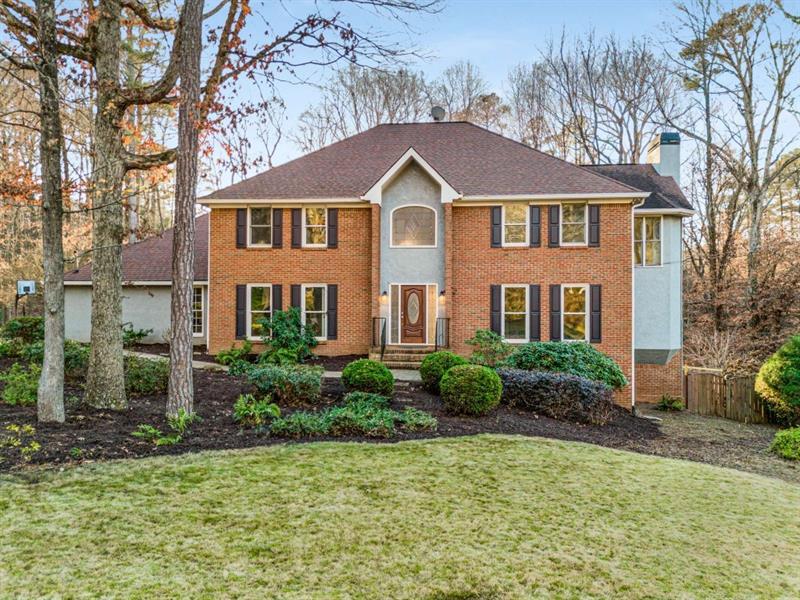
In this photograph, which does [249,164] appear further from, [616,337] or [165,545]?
[616,337]

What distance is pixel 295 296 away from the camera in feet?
52.4

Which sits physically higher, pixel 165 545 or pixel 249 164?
pixel 249 164

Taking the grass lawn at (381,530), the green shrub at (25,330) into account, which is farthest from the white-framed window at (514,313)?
the green shrub at (25,330)

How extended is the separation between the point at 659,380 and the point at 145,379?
1472 centimetres

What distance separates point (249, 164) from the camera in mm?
8133

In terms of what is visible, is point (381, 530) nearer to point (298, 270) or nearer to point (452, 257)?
point (452, 257)

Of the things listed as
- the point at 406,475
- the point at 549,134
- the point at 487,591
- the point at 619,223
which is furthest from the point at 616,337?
the point at 549,134

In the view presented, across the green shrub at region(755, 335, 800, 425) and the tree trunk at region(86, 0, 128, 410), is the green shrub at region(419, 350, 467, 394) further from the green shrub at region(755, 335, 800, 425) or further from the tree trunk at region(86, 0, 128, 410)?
the green shrub at region(755, 335, 800, 425)

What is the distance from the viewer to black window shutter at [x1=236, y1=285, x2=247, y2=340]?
16.0 m

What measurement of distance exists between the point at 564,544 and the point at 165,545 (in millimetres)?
3042

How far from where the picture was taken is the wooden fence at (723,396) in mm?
14961

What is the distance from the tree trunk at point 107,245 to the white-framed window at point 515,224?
399 inches

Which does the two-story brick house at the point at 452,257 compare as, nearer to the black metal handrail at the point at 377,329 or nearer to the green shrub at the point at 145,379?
the black metal handrail at the point at 377,329

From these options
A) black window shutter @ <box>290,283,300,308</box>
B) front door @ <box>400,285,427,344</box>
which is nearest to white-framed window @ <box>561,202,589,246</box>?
front door @ <box>400,285,427,344</box>
